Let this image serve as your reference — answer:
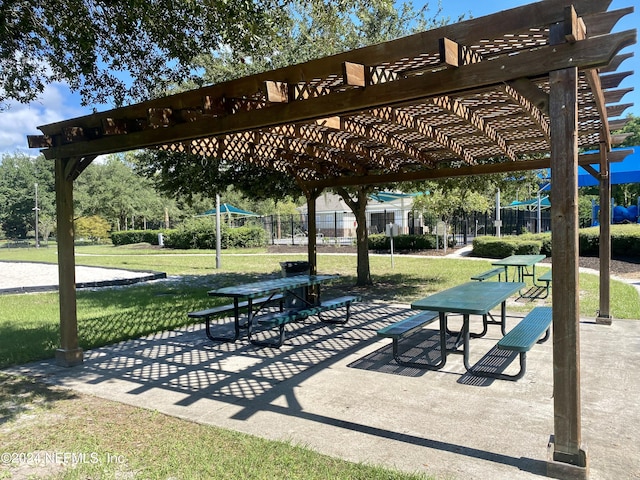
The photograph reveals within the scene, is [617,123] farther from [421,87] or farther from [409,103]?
[421,87]

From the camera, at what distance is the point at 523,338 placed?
175 inches

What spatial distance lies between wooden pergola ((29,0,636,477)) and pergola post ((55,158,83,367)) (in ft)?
0.04

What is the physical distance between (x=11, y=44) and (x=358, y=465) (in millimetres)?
6549

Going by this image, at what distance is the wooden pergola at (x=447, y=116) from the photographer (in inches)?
117

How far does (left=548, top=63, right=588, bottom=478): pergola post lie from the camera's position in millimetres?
2967

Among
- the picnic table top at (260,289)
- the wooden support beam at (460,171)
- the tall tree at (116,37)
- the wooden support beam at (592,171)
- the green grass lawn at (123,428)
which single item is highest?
the tall tree at (116,37)

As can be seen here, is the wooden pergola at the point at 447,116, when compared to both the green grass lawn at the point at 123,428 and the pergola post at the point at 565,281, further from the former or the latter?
the green grass lawn at the point at 123,428

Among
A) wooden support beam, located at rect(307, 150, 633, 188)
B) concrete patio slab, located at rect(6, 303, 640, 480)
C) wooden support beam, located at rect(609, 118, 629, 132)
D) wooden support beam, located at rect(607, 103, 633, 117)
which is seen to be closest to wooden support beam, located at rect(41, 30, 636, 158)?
concrete patio slab, located at rect(6, 303, 640, 480)

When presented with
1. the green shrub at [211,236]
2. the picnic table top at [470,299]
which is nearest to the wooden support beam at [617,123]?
the picnic table top at [470,299]

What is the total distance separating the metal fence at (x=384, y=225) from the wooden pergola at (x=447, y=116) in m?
19.8

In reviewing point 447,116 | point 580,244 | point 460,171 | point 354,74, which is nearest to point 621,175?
point 460,171

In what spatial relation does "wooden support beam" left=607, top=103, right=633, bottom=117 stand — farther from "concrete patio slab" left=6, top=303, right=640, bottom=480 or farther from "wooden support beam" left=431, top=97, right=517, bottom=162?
"concrete patio slab" left=6, top=303, right=640, bottom=480

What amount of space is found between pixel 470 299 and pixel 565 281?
2203mm

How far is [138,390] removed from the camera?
4.79 meters
